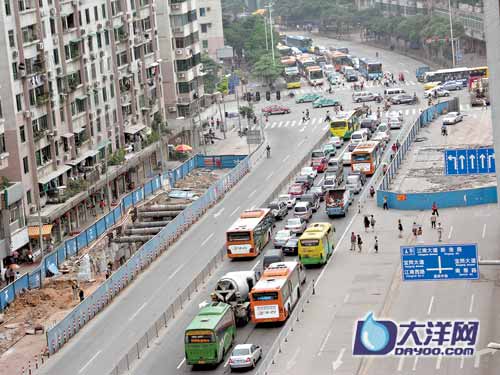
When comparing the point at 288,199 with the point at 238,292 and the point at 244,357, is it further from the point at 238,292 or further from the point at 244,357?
the point at 244,357

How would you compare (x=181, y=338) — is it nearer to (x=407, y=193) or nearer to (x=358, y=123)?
(x=407, y=193)

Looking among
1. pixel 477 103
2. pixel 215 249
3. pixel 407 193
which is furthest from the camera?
pixel 477 103

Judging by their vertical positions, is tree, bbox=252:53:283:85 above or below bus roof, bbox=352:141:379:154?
below

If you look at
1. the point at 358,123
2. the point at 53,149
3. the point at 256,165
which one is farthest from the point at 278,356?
the point at 358,123

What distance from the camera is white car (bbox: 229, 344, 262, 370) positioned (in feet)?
205

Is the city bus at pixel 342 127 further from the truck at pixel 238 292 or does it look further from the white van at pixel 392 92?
the truck at pixel 238 292

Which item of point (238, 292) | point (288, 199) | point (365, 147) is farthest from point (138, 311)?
point (365, 147)

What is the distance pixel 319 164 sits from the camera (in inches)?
4552

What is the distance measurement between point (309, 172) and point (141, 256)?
28.6 meters

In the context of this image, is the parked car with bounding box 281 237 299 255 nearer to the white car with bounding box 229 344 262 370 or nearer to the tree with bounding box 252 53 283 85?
the white car with bounding box 229 344 262 370

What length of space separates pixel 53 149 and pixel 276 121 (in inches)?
2107

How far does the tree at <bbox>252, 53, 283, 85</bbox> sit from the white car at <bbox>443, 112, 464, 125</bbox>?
46.3 meters

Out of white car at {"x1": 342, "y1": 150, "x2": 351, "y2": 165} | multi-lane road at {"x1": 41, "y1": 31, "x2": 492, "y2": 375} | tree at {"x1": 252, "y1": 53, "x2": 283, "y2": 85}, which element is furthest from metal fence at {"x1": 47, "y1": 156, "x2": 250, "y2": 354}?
tree at {"x1": 252, "y1": 53, "x2": 283, "y2": 85}

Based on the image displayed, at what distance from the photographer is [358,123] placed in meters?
137
